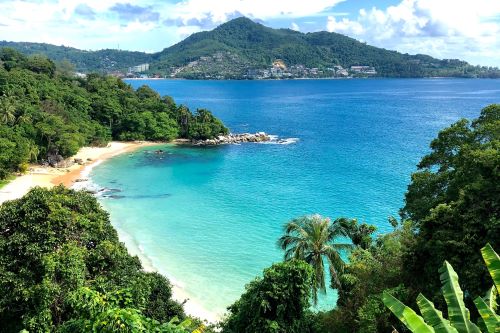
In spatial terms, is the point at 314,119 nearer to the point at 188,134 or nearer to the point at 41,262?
the point at 188,134

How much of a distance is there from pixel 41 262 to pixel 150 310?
16.3 ft

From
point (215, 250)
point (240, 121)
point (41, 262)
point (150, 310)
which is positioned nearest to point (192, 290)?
point (215, 250)

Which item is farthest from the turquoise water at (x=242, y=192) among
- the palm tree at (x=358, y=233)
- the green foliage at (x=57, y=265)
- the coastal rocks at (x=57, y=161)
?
the green foliage at (x=57, y=265)

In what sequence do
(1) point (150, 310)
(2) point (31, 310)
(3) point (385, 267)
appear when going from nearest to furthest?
(2) point (31, 310) → (3) point (385, 267) → (1) point (150, 310)

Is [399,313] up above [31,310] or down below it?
above

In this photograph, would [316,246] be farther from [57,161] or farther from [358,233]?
[57,161]

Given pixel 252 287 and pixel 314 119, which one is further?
pixel 314 119

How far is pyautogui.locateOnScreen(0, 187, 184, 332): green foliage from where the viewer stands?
591 inches

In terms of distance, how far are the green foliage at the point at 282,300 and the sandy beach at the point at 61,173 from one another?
124 ft

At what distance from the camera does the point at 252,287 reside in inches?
606

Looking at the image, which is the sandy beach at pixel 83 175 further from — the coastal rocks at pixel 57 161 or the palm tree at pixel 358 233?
the palm tree at pixel 358 233

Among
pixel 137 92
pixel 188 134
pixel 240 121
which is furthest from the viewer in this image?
pixel 240 121

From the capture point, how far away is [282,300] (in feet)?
46.5

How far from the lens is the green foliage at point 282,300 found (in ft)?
46.3
